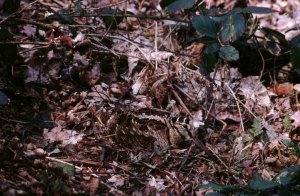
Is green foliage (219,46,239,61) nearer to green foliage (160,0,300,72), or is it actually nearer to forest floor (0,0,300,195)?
green foliage (160,0,300,72)

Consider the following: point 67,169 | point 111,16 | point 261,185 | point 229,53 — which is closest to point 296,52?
point 229,53

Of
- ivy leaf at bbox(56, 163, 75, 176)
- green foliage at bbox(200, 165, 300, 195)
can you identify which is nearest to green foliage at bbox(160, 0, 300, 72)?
green foliage at bbox(200, 165, 300, 195)

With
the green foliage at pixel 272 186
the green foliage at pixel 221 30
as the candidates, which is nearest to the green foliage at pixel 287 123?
the green foliage at pixel 221 30

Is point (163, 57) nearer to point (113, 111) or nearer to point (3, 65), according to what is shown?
point (113, 111)

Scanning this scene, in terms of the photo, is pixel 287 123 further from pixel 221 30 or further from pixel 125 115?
pixel 125 115

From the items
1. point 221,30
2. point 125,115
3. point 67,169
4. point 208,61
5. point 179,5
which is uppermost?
point 179,5

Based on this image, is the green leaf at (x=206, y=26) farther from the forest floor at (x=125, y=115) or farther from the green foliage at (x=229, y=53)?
the forest floor at (x=125, y=115)
